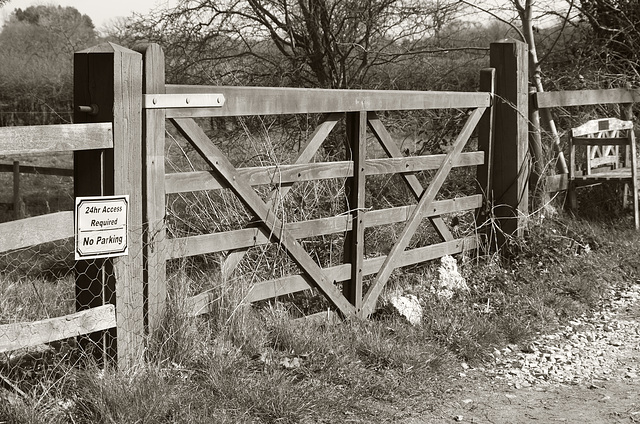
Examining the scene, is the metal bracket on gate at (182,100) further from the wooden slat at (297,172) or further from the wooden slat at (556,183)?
the wooden slat at (556,183)

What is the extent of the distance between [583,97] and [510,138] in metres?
1.93

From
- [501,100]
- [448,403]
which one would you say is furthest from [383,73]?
[448,403]

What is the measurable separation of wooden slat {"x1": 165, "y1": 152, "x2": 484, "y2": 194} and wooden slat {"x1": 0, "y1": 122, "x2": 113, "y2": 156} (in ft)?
1.99

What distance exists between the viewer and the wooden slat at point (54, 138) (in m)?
3.71

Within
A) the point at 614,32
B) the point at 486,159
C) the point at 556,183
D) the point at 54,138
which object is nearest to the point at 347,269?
the point at 486,159

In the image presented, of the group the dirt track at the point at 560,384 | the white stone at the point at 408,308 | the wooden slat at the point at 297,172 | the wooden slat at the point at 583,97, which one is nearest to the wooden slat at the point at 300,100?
the wooden slat at the point at 297,172

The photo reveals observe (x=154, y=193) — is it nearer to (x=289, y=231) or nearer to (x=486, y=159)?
(x=289, y=231)

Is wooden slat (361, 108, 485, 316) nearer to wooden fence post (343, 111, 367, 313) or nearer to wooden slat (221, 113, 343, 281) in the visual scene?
wooden fence post (343, 111, 367, 313)

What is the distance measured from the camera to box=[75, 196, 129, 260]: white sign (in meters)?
4.03

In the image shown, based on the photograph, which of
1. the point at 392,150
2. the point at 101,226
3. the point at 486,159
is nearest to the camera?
the point at 101,226

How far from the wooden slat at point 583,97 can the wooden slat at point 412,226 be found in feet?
4.83

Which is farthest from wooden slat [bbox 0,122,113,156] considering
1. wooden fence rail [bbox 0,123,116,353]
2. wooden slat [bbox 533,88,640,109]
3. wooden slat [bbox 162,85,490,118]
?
wooden slat [bbox 533,88,640,109]

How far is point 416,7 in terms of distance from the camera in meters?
10.9

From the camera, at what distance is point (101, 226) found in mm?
4109
